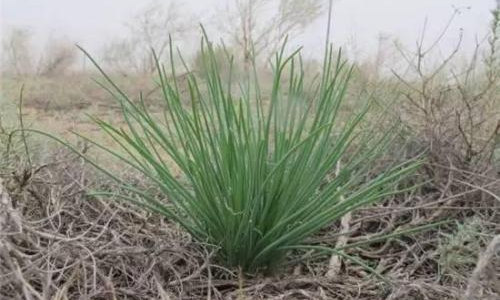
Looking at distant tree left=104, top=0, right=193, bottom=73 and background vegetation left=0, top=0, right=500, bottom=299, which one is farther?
distant tree left=104, top=0, right=193, bottom=73

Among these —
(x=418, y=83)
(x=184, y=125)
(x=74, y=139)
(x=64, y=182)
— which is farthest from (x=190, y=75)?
(x=74, y=139)

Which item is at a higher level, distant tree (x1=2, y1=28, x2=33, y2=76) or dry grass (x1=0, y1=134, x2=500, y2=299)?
distant tree (x1=2, y1=28, x2=33, y2=76)

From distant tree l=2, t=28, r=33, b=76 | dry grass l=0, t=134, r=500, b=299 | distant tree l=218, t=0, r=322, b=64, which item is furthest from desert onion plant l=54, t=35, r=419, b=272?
distant tree l=2, t=28, r=33, b=76

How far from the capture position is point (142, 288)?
558 mm

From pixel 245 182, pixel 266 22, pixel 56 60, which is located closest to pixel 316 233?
pixel 245 182

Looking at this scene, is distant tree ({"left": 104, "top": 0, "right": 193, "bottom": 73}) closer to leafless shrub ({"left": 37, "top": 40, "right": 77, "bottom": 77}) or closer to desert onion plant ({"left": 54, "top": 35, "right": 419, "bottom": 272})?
leafless shrub ({"left": 37, "top": 40, "right": 77, "bottom": 77})

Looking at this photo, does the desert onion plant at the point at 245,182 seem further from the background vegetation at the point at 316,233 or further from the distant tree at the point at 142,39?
the distant tree at the point at 142,39

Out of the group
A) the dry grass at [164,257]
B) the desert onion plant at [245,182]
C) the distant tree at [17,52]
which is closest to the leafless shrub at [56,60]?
the distant tree at [17,52]

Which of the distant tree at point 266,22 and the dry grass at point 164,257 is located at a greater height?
the distant tree at point 266,22

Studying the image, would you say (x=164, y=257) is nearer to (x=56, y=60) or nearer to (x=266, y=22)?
(x=266, y=22)

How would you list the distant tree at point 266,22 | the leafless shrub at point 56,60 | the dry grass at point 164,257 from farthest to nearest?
1. the leafless shrub at point 56,60
2. the distant tree at point 266,22
3. the dry grass at point 164,257

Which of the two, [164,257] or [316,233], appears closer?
[164,257]

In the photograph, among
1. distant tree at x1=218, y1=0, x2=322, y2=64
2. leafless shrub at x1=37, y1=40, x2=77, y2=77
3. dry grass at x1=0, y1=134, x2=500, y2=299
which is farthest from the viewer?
leafless shrub at x1=37, y1=40, x2=77, y2=77

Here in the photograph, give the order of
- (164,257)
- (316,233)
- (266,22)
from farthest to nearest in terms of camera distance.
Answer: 1. (266,22)
2. (316,233)
3. (164,257)
